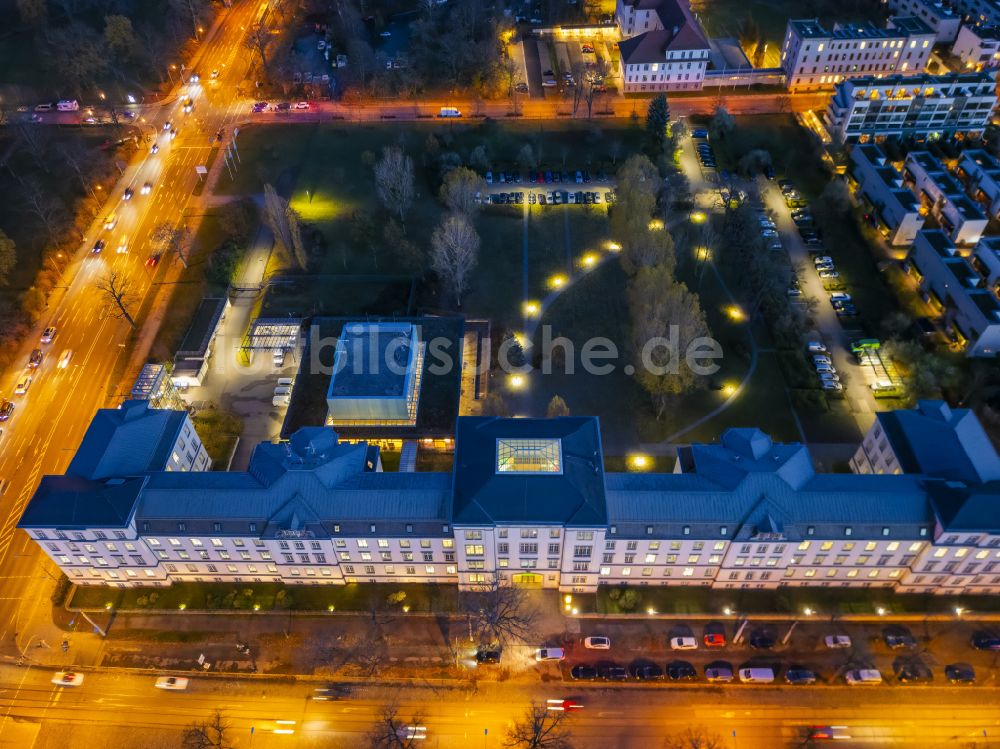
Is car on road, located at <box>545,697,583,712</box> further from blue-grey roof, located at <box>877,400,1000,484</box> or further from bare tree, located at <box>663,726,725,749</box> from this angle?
blue-grey roof, located at <box>877,400,1000,484</box>

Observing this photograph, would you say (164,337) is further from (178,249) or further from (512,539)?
(512,539)

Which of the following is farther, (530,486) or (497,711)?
(497,711)

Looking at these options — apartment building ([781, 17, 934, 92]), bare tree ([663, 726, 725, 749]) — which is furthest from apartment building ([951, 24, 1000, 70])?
bare tree ([663, 726, 725, 749])

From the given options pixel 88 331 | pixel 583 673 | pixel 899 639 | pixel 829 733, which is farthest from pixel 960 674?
pixel 88 331

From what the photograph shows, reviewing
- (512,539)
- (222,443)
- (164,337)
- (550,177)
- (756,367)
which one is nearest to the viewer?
(512,539)

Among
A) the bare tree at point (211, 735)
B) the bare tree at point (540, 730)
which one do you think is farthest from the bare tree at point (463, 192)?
the bare tree at point (211, 735)

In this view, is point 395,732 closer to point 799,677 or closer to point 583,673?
point 583,673

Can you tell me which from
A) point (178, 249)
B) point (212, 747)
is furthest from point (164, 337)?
point (212, 747)
